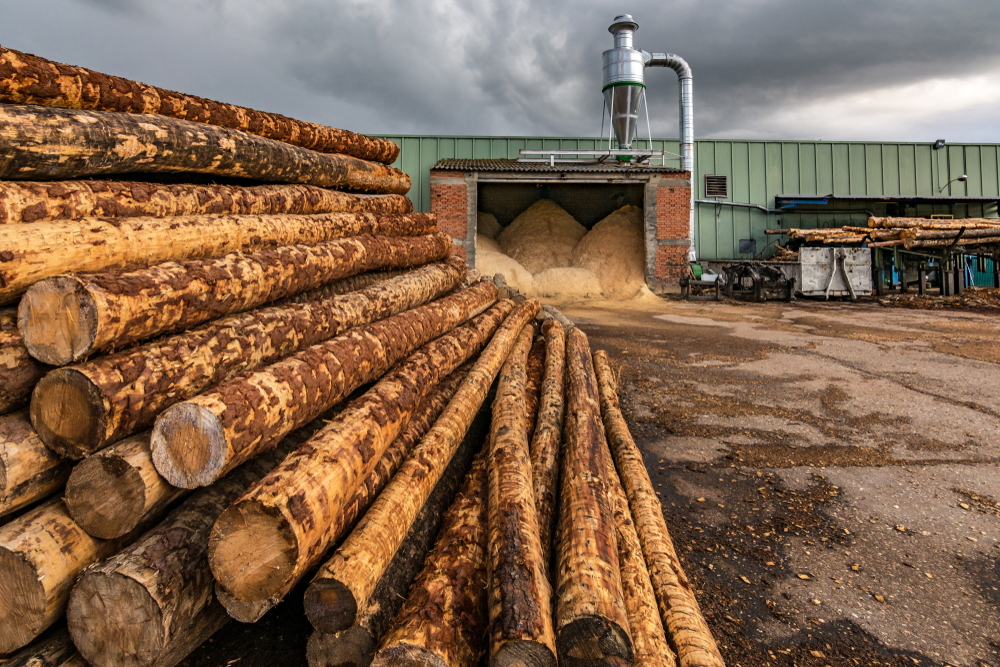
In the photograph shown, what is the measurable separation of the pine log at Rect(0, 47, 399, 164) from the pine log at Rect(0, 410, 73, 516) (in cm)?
160

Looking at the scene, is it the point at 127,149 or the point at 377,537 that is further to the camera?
the point at 127,149

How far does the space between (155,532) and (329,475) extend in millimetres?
632

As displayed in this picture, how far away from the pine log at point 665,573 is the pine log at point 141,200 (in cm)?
284

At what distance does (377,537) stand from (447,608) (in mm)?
352

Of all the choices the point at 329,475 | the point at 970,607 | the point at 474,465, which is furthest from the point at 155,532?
the point at 970,607

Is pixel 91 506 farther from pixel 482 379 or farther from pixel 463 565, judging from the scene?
pixel 482 379

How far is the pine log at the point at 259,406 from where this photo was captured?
2.00 metres

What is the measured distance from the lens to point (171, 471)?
2006 millimetres

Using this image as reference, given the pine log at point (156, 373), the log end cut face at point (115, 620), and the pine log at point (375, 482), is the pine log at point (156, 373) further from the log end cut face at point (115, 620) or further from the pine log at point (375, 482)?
the pine log at point (375, 482)

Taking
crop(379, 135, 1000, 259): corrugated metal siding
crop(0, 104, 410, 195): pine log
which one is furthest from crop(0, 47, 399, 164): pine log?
crop(379, 135, 1000, 259): corrugated metal siding

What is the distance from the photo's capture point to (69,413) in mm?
1991

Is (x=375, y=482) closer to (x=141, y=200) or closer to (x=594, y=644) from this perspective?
(x=594, y=644)

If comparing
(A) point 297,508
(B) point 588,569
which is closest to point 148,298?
(A) point 297,508

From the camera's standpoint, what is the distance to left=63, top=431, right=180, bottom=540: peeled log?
193cm
